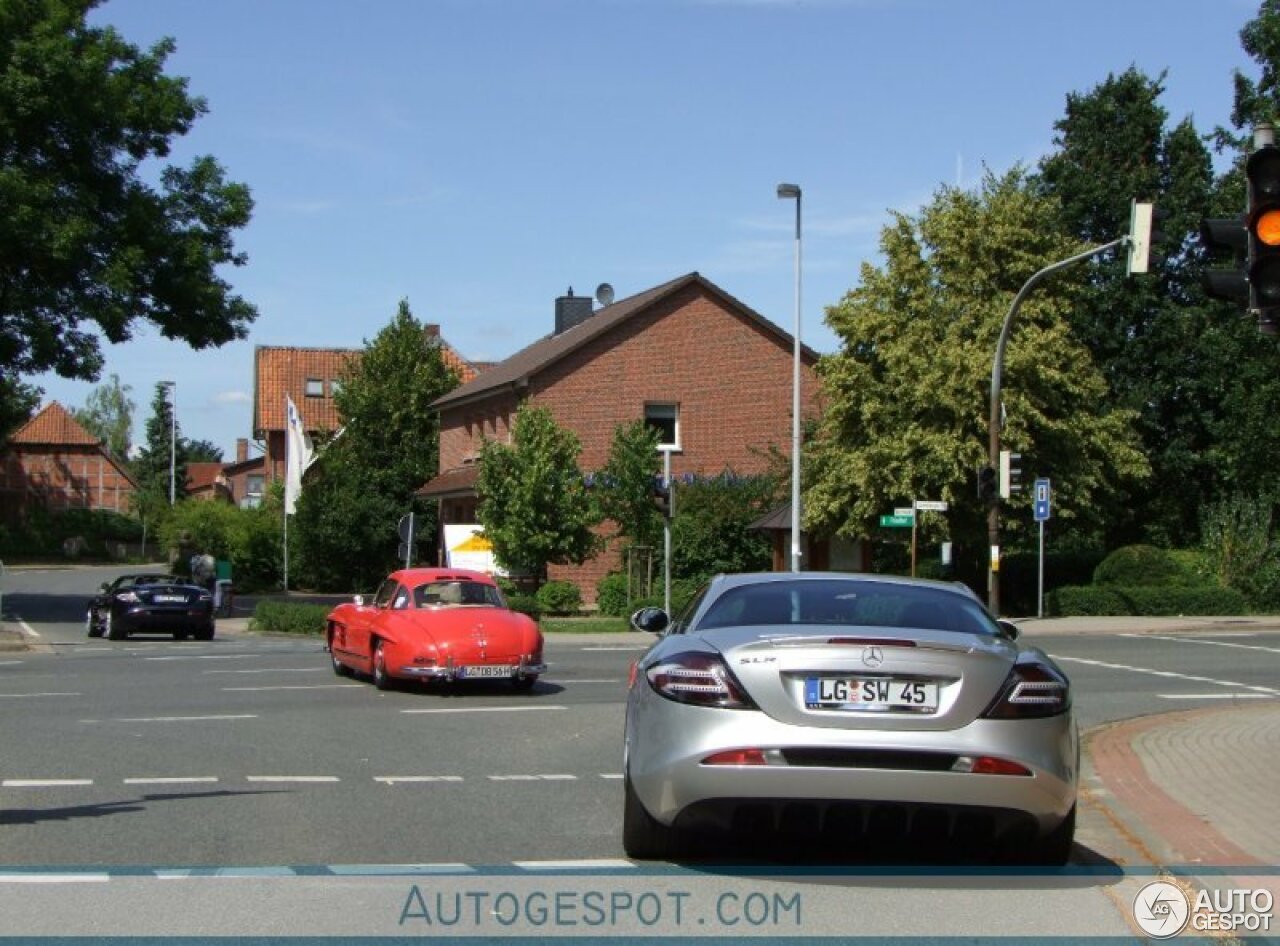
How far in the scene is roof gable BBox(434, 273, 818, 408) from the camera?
47.6 m

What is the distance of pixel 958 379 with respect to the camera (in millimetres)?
40156

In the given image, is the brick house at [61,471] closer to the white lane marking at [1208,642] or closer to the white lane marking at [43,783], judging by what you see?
the white lane marking at [1208,642]

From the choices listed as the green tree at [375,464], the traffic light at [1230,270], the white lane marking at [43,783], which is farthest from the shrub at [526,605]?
the traffic light at [1230,270]

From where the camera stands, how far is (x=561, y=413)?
1877 inches

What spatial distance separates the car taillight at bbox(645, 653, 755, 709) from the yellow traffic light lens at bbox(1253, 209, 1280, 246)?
3881 mm

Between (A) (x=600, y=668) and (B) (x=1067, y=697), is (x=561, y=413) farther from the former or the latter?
(B) (x=1067, y=697)

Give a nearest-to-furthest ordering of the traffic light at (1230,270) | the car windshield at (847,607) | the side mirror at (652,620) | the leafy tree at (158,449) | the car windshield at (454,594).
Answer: the car windshield at (847,607) < the traffic light at (1230,270) < the side mirror at (652,620) < the car windshield at (454,594) < the leafy tree at (158,449)

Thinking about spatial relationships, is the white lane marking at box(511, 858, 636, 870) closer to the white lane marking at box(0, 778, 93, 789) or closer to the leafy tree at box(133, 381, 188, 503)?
the white lane marking at box(0, 778, 93, 789)

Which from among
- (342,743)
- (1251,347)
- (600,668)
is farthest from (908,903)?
(1251,347)

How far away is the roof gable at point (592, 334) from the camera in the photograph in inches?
1875

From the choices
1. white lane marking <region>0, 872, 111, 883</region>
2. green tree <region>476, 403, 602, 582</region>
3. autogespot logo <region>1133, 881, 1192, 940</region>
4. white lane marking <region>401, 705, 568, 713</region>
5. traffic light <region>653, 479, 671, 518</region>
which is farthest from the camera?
green tree <region>476, 403, 602, 582</region>

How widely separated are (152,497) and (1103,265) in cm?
7146

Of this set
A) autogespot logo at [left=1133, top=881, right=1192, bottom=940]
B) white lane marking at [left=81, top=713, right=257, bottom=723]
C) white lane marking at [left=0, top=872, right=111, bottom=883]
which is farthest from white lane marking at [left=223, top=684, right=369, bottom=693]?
autogespot logo at [left=1133, top=881, right=1192, bottom=940]

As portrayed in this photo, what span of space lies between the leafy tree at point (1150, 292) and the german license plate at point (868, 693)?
151 ft
